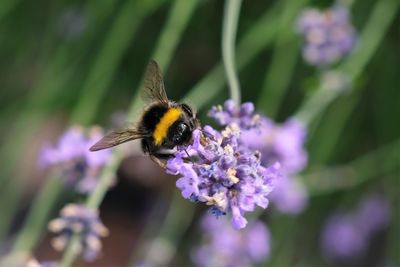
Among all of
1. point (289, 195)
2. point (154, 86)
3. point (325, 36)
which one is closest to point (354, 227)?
point (289, 195)

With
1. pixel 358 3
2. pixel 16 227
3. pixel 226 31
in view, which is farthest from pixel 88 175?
pixel 16 227

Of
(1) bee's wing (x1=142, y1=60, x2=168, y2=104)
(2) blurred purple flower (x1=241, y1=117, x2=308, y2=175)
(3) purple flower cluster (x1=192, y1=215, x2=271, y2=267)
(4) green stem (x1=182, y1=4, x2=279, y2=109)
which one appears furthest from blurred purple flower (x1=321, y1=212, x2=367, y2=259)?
(1) bee's wing (x1=142, y1=60, x2=168, y2=104)

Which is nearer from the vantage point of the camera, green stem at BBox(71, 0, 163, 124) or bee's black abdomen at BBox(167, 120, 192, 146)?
bee's black abdomen at BBox(167, 120, 192, 146)

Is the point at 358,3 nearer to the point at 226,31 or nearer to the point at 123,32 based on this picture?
the point at 123,32

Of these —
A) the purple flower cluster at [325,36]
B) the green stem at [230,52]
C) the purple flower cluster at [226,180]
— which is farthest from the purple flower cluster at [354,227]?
the purple flower cluster at [226,180]

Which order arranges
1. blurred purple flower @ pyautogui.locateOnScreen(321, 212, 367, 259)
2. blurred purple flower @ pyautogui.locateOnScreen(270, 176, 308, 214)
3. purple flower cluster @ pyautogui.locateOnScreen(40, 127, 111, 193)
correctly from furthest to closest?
blurred purple flower @ pyautogui.locateOnScreen(321, 212, 367, 259) → blurred purple flower @ pyautogui.locateOnScreen(270, 176, 308, 214) → purple flower cluster @ pyautogui.locateOnScreen(40, 127, 111, 193)

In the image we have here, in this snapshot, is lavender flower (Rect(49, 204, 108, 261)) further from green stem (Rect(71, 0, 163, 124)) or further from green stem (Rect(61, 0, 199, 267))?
green stem (Rect(71, 0, 163, 124))

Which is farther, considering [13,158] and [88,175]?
[13,158]
